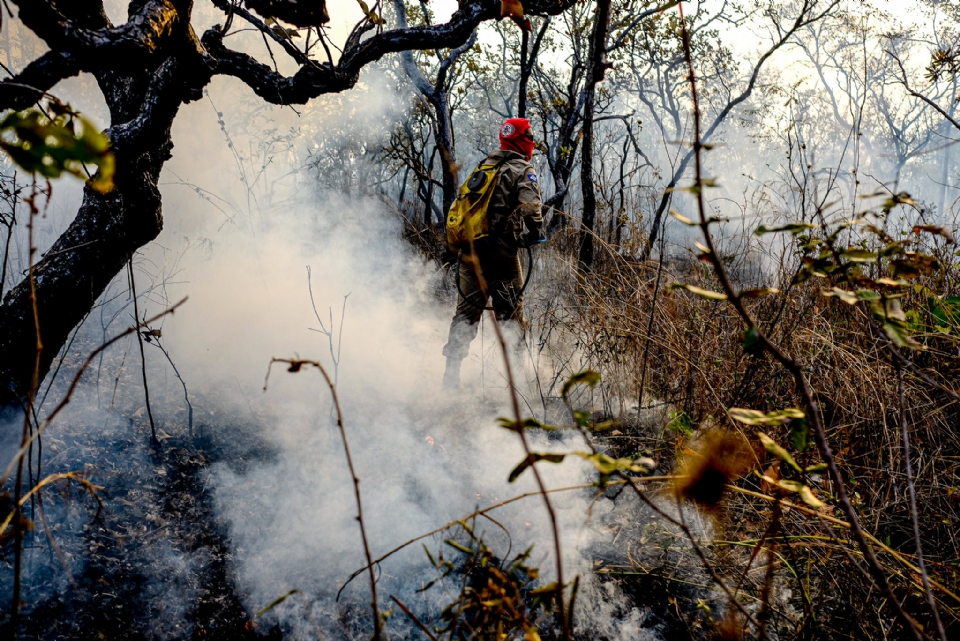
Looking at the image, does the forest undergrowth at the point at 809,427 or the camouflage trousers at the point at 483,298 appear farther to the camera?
the camouflage trousers at the point at 483,298

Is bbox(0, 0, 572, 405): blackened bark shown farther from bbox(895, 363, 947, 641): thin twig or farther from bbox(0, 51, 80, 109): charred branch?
bbox(895, 363, 947, 641): thin twig

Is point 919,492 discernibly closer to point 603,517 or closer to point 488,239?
point 603,517

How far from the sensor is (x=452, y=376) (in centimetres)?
363

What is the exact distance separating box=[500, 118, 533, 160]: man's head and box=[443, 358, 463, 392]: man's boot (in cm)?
152

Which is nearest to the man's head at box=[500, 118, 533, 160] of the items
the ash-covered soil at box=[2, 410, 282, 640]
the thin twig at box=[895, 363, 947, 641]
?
the ash-covered soil at box=[2, 410, 282, 640]

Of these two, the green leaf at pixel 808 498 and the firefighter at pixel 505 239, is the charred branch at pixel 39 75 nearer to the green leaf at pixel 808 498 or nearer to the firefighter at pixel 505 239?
the firefighter at pixel 505 239

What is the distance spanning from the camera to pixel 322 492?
2377mm

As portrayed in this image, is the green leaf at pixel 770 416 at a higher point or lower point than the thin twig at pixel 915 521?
higher

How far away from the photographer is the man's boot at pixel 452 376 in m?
3.62

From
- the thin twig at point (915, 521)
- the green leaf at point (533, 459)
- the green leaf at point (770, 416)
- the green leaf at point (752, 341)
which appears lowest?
the thin twig at point (915, 521)

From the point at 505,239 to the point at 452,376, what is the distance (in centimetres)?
104

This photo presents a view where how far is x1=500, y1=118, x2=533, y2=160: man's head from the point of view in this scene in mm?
3507

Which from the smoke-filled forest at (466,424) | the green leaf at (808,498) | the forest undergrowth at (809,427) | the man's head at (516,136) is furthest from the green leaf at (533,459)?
the man's head at (516,136)

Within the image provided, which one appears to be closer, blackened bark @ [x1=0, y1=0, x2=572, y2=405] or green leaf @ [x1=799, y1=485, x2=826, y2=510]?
green leaf @ [x1=799, y1=485, x2=826, y2=510]
